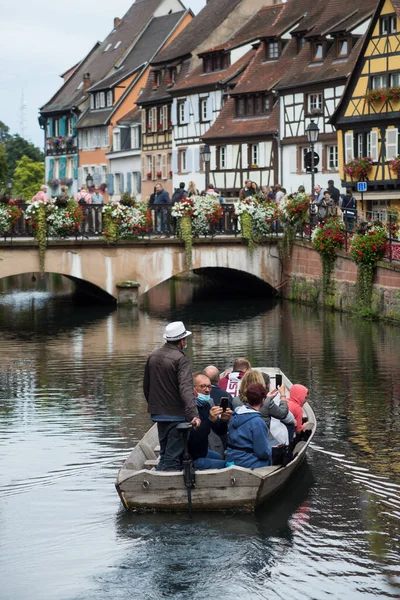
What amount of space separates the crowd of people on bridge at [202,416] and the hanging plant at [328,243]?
21209mm

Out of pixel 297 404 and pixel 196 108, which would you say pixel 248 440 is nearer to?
pixel 297 404

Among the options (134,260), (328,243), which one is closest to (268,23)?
(134,260)

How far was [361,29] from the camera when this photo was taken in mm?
46062

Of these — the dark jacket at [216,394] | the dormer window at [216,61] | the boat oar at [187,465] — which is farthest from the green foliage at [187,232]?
the boat oar at [187,465]

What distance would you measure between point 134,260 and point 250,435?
25.3 m

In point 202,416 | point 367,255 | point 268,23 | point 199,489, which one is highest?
point 268,23

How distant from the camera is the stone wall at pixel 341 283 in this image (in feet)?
99.1

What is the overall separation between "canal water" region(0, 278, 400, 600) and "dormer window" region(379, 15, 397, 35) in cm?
1694

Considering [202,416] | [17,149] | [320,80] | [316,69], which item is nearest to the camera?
[202,416]

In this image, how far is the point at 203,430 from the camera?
1217 cm

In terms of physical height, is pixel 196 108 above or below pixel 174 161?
above

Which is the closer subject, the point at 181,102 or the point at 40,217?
the point at 40,217

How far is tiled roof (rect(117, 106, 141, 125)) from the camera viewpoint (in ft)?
224

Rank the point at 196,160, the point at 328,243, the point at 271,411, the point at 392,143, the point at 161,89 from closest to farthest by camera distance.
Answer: the point at 271,411 < the point at 328,243 < the point at 392,143 < the point at 196,160 < the point at 161,89
